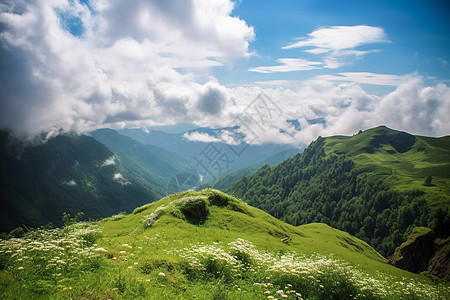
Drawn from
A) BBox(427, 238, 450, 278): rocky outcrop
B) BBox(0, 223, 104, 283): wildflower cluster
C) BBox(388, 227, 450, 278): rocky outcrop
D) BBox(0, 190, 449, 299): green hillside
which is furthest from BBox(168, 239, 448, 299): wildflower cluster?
BBox(388, 227, 450, 278): rocky outcrop

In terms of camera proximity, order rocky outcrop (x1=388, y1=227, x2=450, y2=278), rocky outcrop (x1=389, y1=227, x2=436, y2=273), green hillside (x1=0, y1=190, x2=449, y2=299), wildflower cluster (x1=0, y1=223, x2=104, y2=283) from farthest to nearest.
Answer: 1. rocky outcrop (x1=389, y1=227, x2=436, y2=273)
2. rocky outcrop (x1=388, y1=227, x2=450, y2=278)
3. wildflower cluster (x1=0, y1=223, x2=104, y2=283)
4. green hillside (x1=0, y1=190, x2=449, y2=299)

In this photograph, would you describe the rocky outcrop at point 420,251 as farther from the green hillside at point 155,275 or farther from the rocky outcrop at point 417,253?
the green hillside at point 155,275

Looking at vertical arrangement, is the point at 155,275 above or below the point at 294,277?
below

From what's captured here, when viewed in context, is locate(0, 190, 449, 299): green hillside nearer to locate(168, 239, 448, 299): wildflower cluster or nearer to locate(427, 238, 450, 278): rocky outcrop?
locate(168, 239, 448, 299): wildflower cluster

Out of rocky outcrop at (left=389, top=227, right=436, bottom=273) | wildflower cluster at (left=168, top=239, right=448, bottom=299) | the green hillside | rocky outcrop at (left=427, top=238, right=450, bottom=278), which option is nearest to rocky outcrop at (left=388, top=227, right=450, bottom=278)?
rocky outcrop at (left=389, top=227, right=436, bottom=273)

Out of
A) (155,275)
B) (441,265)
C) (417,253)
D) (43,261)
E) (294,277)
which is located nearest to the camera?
(43,261)

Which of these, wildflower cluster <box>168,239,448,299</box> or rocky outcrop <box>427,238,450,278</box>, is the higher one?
wildflower cluster <box>168,239,448,299</box>

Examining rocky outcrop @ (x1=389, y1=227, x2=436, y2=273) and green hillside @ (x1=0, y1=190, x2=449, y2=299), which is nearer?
green hillside @ (x1=0, y1=190, x2=449, y2=299)

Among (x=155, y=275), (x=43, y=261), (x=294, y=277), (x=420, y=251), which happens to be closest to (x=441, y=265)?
(x=420, y=251)

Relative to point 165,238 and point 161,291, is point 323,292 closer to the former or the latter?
point 161,291

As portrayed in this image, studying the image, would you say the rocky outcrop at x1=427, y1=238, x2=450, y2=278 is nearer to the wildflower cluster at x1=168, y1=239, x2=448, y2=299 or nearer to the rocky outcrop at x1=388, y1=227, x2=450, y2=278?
the rocky outcrop at x1=388, y1=227, x2=450, y2=278

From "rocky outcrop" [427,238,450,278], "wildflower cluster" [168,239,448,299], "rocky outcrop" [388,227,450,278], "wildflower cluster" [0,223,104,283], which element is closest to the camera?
"wildflower cluster" [0,223,104,283]

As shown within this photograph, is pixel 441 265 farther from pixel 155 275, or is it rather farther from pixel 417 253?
pixel 155 275

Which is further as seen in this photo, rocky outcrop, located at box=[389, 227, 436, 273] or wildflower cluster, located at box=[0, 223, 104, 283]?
rocky outcrop, located at box=[389, 227, 436, 273]
